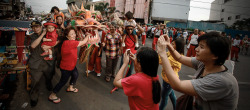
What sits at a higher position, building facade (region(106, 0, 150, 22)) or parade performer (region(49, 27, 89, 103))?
building facade (region(106, 0, 150, 22))

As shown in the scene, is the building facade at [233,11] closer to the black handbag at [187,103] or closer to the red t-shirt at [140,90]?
the black handbag at [187,103]

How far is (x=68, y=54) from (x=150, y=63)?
1.88 meters

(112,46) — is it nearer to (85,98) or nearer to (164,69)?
(85,98)

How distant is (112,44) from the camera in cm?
387

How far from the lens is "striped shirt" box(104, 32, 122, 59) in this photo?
12.7 ft

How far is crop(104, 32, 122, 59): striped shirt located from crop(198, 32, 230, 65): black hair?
289cm

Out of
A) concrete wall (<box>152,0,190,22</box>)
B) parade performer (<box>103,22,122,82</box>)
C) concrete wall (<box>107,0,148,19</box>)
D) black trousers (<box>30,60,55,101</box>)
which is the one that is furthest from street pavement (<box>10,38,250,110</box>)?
concrete wall (<box>107,0,148,19</box>)

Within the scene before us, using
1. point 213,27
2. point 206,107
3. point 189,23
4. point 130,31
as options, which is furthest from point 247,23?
point 206,107

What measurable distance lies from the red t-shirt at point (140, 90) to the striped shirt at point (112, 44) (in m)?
2.46

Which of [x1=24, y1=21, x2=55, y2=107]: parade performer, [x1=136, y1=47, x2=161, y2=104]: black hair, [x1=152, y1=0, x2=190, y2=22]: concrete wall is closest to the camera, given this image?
[x1=136, y1=47, x2=161, y2=104]: black hair

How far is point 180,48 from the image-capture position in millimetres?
2395

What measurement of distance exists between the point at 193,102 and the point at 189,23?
1151 inches

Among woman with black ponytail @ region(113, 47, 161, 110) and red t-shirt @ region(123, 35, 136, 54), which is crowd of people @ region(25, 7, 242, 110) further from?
red t-shirt @ region(123, 35, 136, 54)

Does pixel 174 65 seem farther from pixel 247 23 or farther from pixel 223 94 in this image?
pixel 247 23
